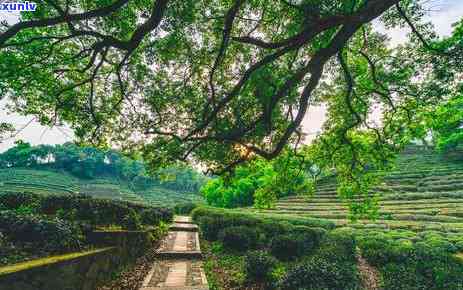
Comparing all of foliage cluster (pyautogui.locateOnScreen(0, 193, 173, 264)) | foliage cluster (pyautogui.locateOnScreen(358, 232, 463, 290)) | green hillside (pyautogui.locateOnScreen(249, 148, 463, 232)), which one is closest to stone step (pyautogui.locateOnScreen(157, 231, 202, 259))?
foliage cluster (pyautogui.locateOnScreen(0, 193, 173, 264))

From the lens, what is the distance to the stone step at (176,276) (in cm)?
675

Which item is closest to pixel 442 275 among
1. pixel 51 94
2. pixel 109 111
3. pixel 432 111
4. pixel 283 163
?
pixel 432 111

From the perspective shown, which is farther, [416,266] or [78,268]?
[416,266]

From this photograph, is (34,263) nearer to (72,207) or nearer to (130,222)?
(72,207)

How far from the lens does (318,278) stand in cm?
670

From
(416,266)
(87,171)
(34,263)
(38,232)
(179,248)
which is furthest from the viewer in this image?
(87,171)

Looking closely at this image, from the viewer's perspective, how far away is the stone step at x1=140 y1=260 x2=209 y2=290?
675 centimetres

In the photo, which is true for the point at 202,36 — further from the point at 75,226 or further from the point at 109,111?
the point at 75,226

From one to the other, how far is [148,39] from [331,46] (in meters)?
5.01

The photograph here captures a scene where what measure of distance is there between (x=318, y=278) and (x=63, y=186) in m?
71.6

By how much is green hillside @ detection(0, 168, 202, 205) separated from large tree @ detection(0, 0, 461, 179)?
3972cm

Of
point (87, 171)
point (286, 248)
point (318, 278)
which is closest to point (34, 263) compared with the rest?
point (318, 278)

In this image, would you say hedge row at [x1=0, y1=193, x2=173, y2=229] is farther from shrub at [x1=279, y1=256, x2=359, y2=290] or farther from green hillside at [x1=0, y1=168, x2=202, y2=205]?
green hillside at [x1=0, y1=168, x2=202, y2=205]

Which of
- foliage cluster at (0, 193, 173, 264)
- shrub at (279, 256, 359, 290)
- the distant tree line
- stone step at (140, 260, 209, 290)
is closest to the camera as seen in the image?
foliage cluster at (0, 193, 173, 264)
